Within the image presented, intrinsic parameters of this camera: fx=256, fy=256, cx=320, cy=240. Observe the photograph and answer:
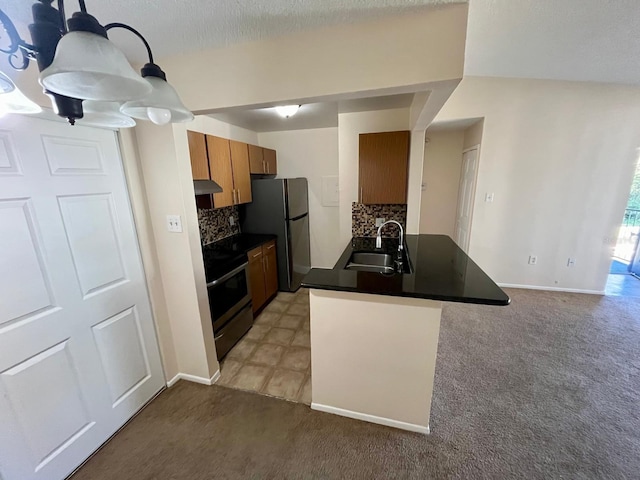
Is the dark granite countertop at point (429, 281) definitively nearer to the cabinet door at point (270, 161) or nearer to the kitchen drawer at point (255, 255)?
the kitchen drawer at point (255, 255)

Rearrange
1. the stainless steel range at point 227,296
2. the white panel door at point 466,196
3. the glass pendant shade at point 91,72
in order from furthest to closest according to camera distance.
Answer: the white panel door at point 466,196 < the stainless steel range at point 227,296 < the glass pendant shade at point 91,72

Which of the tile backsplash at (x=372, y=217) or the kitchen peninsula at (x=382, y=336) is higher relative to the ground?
the tile backsplash at (x=372, y=217)

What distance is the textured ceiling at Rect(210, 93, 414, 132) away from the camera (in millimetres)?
2494

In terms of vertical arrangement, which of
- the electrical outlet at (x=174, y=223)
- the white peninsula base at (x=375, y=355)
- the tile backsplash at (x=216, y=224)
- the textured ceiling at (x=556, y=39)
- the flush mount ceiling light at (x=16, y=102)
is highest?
the textured ceiling at (x=556, y=39)

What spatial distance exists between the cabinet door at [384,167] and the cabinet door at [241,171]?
54.6 inches

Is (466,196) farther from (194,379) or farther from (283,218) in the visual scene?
(194,379)

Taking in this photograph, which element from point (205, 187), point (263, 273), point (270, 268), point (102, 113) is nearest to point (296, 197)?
point (270, 268)

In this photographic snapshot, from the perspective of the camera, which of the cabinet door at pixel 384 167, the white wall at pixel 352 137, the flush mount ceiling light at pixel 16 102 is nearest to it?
the flush mount ceiling light at pixel 16 102

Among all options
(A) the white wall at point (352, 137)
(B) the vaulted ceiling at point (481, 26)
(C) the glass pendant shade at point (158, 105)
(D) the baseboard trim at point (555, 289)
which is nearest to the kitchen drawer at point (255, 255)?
(A) the white wall at point (352, 137)

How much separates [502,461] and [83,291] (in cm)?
259

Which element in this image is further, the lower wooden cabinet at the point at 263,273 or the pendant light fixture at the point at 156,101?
the lower wooden cabinet at the point at 263,273

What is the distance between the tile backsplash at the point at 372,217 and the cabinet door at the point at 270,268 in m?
1.08

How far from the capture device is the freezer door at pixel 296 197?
134 inches

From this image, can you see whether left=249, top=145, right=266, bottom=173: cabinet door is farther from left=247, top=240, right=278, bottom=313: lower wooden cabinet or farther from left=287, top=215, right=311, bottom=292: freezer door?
left=247, top=240, right=278, bottom=313: lower wooden cabinet
